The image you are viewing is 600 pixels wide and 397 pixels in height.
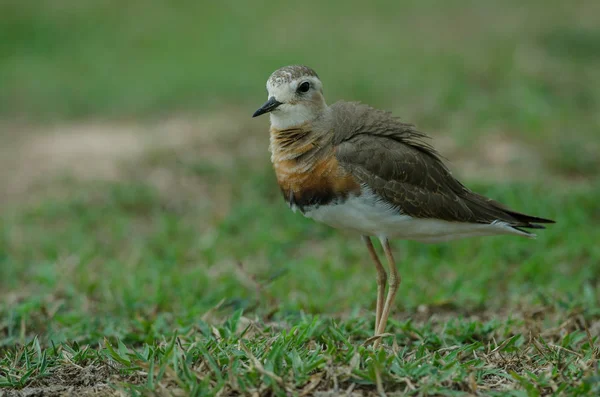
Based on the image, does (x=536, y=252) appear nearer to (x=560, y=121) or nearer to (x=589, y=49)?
(x=560, y=121)

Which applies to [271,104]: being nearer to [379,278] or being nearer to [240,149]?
[379,278]

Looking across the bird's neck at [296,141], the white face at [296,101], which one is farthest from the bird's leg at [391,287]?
the white face at [296,101]

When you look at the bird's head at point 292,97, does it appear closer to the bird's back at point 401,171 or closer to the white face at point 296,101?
the white face at point 296,101

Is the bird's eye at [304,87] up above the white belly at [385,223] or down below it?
above

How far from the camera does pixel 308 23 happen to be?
13594mm

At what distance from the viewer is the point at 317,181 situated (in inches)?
167

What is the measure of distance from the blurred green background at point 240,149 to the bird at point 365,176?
0.91m

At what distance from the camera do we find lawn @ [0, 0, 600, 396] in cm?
373

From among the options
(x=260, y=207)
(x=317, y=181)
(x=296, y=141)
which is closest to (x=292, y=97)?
(x=296, y=141)

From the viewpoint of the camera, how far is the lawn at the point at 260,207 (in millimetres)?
3734

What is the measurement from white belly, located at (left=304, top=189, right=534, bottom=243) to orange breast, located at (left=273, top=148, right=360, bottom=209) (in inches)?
2.0

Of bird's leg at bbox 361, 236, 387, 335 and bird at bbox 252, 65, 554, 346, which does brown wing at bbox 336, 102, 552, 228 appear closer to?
bird at bbox 252, 65, 554, 346

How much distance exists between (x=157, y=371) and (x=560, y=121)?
22.1 ft

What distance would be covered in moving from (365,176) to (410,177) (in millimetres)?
310
